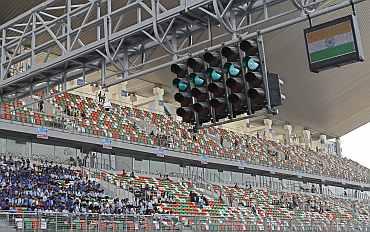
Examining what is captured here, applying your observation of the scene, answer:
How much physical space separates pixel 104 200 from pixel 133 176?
25.6 ft

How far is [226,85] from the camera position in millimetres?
11414

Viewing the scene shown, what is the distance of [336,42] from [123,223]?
14.2 meters

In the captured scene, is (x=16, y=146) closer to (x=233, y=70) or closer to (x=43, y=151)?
(x=43, y=151)

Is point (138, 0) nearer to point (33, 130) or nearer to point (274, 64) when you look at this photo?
point (33, 130)

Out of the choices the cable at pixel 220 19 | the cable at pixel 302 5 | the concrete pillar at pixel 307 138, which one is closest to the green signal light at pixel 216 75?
the cable at pixel 220 19

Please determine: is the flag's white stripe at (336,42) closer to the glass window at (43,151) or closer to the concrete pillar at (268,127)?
the glass window at (43,151)

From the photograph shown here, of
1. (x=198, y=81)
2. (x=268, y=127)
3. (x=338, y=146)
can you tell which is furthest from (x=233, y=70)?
(x=338, y=146)

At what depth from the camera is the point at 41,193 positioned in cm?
2628

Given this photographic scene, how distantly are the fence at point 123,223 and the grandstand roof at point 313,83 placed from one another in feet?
37.5

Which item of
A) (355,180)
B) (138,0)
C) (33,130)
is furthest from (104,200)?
(355,180)

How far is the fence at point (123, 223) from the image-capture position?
1947cm

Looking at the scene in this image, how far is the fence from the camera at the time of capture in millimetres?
19469

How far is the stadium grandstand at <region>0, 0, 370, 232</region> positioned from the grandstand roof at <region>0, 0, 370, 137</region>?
5.9 inches

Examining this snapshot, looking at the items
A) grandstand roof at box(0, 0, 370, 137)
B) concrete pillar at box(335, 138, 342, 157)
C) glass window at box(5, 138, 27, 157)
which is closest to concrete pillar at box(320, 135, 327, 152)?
grandstand roof at box(0, 0, 370, 137)
